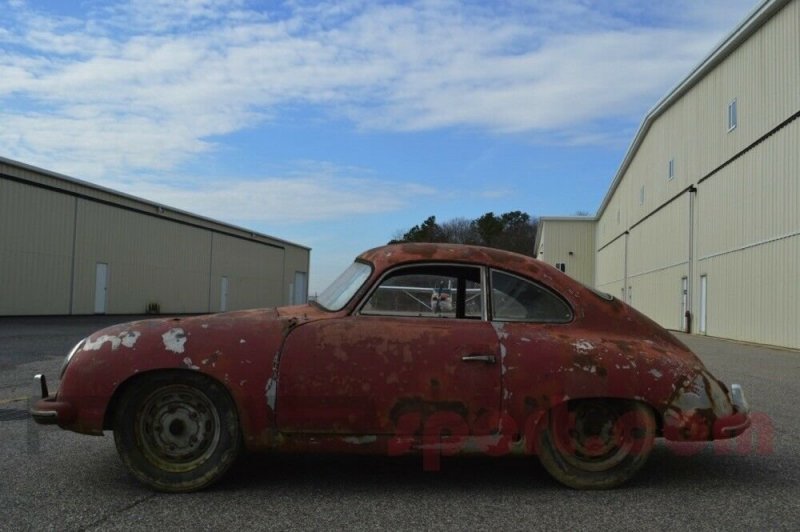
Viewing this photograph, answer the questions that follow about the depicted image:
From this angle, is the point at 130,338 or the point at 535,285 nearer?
the point at 130,338

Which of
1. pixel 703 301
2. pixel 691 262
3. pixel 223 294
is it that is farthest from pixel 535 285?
pixel 223 294

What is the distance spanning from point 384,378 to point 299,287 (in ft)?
171

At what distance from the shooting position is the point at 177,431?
4.01 m

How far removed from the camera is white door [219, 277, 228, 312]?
4150cm

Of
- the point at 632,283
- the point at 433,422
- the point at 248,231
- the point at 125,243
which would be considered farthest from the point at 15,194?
A: the point at 632,283

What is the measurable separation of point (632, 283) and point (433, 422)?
38.3 metres

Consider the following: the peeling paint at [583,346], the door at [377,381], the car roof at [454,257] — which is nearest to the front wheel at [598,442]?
the peeling paint at [583,346]

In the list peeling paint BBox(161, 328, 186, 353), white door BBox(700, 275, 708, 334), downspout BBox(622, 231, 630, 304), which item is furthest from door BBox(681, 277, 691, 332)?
peeling paint BBox(161, 328, 186, 353)

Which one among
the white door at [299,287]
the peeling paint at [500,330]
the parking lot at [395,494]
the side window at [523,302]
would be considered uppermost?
the white door at [299,287]

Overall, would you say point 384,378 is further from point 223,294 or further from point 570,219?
point 570,219

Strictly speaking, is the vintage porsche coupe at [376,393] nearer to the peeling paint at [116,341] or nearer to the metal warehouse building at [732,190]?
the peeling paint at [116,341]

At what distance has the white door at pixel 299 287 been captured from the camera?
177ft

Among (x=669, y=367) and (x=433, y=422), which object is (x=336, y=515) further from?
(x=669, y=367)

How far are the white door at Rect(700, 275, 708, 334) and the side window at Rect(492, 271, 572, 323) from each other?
2160 cm
